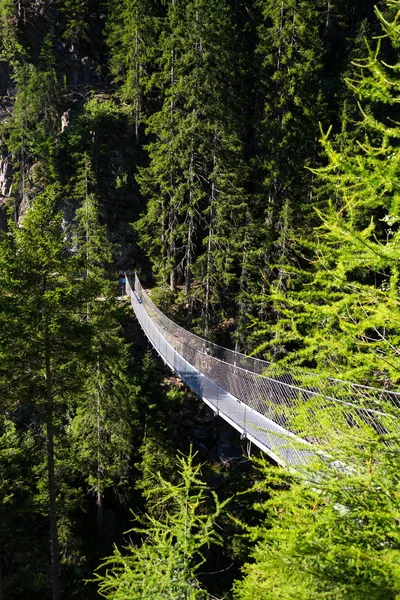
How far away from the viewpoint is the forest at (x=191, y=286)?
1.96 m

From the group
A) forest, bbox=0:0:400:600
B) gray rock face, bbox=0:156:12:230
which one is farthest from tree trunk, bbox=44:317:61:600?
gray rock face, bbox=0:156:12:230

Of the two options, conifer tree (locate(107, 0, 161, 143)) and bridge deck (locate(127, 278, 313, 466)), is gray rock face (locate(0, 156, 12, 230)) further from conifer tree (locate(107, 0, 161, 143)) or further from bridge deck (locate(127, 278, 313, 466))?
bridge deck (locate(127, 278, 313, 466))

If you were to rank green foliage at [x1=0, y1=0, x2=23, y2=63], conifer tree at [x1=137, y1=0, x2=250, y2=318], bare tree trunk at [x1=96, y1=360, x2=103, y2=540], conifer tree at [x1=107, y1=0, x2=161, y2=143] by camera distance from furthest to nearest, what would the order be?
green foliage at [x1=0, y1=0, x2=23, y2=63], conifer tree at [x1=107, y1=0, x2=161, y2=143], conifer tree at [x1=137, y1=0, x2=250, y2=318], bare tree trunk at [x1=96, y1=360, x2=103, y2=540]

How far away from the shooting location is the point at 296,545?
1754 millimetres

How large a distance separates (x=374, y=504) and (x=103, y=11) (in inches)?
1196

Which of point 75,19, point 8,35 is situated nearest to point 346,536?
point 8,35

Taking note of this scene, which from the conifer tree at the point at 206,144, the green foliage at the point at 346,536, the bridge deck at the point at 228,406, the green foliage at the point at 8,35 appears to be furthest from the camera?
the green foliage at the point at 8,35

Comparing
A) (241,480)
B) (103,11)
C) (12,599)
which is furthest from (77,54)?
(12,599)

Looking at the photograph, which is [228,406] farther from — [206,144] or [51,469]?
[206,144]

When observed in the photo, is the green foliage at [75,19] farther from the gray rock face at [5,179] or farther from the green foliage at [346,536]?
the green foliage at [346,536]

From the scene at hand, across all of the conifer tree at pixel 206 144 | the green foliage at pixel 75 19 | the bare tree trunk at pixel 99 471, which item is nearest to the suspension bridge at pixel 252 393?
the bare tree trunk at pixel 99 471

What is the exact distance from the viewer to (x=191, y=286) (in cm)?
1503

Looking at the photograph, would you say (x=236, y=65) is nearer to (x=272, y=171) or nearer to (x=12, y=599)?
(x=272, y=171)

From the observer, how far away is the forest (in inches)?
77.2
